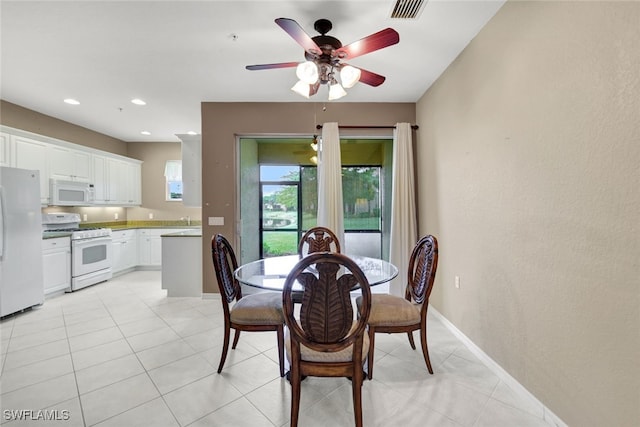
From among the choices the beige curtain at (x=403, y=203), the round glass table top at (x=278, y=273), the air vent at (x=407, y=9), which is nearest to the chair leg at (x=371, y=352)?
the round glass table top at (x=278, y=273)

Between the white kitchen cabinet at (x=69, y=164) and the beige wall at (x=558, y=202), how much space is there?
5.52m

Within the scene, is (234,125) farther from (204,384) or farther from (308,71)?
(204,384)

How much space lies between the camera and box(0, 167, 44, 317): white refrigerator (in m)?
2.96

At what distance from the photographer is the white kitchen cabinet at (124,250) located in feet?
15.9

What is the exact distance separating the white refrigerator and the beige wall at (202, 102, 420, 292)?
1.93m

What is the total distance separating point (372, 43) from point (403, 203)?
211cm

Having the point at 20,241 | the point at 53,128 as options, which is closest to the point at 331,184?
the point at 20,241

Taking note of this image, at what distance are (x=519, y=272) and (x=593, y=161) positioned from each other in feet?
2.61

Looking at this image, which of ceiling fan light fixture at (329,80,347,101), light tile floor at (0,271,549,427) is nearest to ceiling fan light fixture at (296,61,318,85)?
ceiling fan light fixture at (329,80,347,101)

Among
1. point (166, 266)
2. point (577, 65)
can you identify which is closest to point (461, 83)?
point (577, 65)

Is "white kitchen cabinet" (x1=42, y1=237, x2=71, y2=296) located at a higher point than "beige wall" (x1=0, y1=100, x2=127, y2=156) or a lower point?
lower

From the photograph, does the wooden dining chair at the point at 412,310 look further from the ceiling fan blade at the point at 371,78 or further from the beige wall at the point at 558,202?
the ceiling fan blade at the point at 371,78

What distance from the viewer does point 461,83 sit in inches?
97.3

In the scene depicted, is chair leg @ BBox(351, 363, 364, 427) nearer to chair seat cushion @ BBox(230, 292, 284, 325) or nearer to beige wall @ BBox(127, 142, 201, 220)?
chair seat cushion @ BBox(230, 292, 284, 325)
